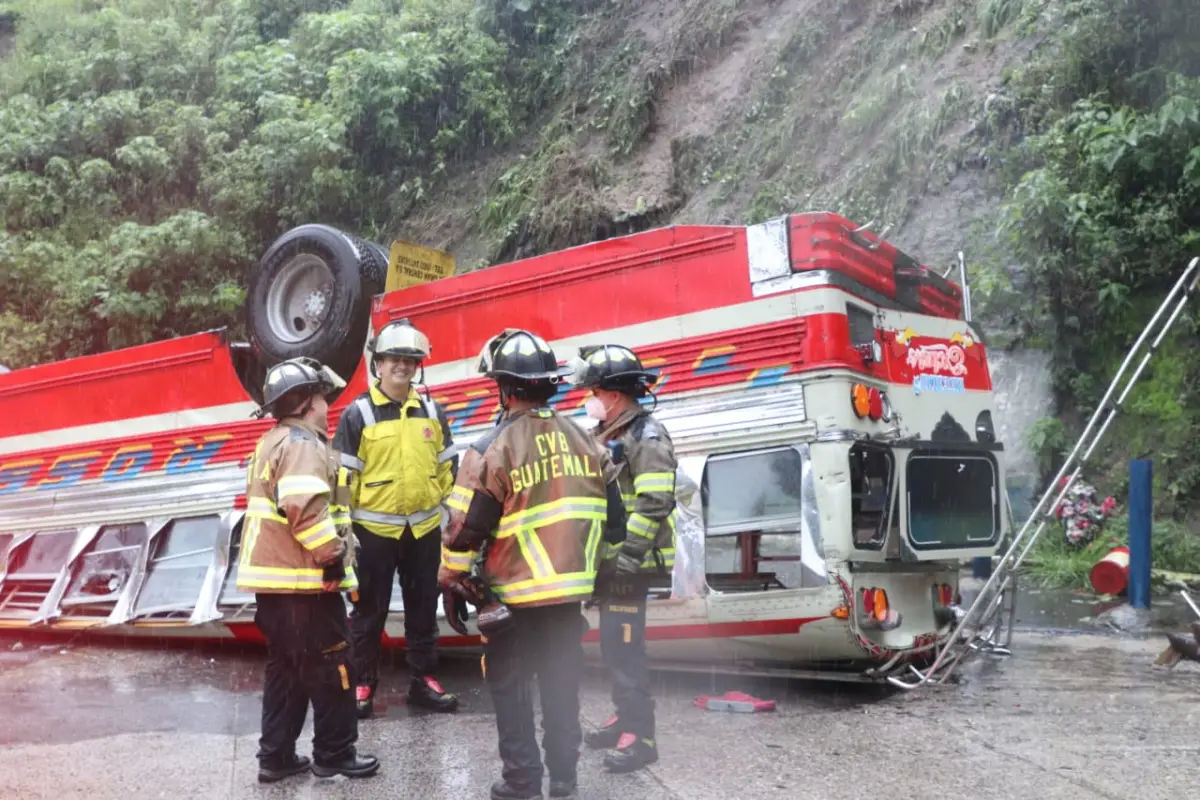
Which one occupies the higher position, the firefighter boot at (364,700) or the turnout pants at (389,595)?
the turnout pants at (389,595)

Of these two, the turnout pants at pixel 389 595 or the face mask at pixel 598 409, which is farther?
the turnout pants at pixel 389 595

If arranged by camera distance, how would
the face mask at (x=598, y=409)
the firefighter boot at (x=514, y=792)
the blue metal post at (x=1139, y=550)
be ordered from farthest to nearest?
1. the blue metal post at (x=1139, y=550)
2. the face mask at (x=598, y=409)
3. the firefighter boot at (x=514, y=792)

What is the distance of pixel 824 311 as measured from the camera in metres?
5.05

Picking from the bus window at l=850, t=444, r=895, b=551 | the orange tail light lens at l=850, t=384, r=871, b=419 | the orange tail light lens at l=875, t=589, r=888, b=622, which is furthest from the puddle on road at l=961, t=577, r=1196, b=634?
A: the orange tail light lens at l=850, t=384, r=871, b=419

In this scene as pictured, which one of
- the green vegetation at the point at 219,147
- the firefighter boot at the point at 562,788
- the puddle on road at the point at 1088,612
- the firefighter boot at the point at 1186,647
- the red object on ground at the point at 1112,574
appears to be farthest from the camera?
the green vegetation at the point at 219,147

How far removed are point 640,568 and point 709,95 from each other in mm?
12825

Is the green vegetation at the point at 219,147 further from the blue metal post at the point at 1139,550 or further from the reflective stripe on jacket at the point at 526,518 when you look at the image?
the reflective stripe on jacket at the point at 526,518

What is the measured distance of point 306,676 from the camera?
3998mm

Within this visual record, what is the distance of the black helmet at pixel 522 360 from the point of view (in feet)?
12.3

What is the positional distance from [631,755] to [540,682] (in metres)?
0.58

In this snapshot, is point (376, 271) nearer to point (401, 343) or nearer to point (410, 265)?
point (410, 265)

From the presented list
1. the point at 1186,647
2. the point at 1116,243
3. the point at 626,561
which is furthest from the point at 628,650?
the point at 1116,243

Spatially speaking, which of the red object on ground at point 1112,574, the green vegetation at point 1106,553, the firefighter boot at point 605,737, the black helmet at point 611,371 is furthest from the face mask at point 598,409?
the green vegetation at point 1106,553

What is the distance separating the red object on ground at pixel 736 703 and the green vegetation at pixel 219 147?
482 inches
